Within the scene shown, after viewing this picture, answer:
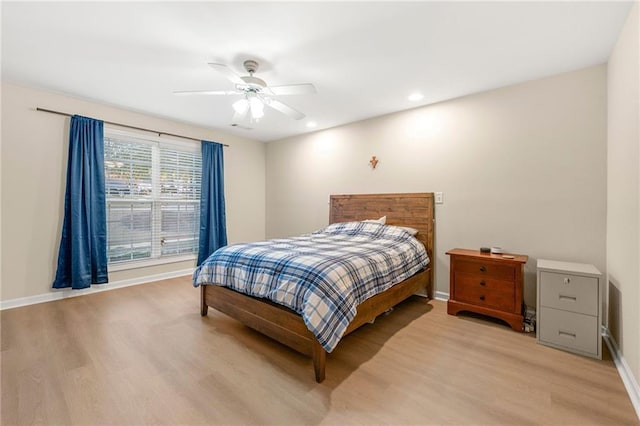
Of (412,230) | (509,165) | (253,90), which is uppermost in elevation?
(253,90)

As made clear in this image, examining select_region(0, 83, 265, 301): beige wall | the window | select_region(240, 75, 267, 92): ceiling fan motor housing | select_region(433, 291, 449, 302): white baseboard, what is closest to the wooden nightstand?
select_region(433, 291, 449, 302): white baseboard

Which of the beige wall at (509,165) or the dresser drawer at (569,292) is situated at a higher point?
the beige wall at (509,165)

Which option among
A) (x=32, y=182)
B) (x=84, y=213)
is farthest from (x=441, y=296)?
(x=32, y=182)

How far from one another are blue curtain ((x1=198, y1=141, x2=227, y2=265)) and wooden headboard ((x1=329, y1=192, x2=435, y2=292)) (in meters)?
1.87

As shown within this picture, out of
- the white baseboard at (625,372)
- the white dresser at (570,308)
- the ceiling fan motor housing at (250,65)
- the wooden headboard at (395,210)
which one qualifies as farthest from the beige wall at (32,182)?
the white baseboard at (625,372)

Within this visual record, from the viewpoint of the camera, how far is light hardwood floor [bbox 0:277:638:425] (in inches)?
56.6

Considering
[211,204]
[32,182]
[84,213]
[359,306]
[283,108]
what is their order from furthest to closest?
[211,204], [84,213], [32,182], [283,108], [359,306]

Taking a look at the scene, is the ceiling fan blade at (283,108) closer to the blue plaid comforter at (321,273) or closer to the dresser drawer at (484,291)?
the blue plaid comforter at (321,273)

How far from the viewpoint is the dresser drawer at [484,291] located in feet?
8.13

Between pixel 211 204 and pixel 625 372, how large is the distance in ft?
15.4

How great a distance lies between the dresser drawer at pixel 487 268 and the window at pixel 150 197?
151 inches

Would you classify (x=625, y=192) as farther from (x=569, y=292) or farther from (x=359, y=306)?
(x=359, y=306)

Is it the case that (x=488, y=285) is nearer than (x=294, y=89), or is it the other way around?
(x=294, y=89)

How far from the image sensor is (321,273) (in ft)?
6.11
